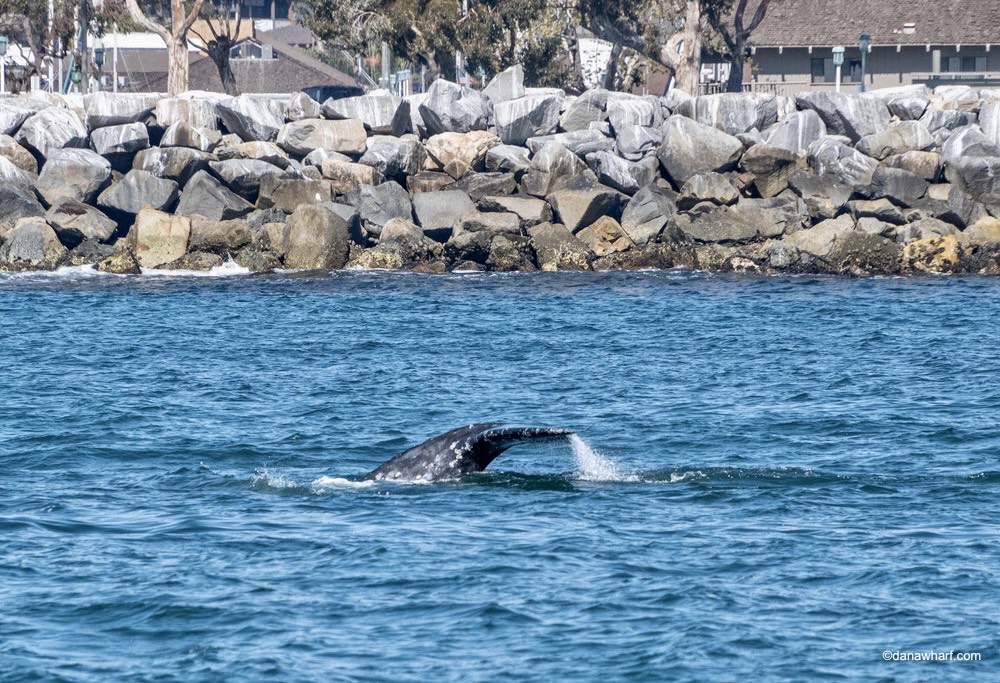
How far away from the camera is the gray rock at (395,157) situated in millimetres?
43594

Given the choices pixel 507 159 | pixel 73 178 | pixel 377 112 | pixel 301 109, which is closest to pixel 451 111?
pixel 377 112

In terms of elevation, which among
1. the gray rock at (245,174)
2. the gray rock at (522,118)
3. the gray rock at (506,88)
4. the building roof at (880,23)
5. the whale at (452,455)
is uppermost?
the building roof at (880,23)

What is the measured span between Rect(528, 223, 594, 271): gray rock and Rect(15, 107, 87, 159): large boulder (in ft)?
44.9

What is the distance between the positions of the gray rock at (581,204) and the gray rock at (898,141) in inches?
301

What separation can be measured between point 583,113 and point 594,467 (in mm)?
29219

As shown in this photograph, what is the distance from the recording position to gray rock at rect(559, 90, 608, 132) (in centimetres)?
4531

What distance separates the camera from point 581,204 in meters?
40.7

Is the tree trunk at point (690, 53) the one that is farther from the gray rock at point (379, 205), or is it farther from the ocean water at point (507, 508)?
the ocean water at point (507, 508)

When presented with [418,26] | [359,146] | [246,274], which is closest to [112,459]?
[246,274]

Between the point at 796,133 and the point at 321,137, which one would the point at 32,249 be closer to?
the point at 321,137

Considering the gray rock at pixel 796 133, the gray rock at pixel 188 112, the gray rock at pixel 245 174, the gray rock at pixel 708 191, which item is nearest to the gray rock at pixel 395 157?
the gray rock at pixel 245 174

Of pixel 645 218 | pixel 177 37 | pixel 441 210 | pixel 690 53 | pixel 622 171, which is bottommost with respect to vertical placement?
pixel 645 218

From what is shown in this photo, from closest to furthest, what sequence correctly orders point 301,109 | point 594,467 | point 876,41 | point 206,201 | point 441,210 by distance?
point 594,467 < point 441,210 < point 206,201 < point 301,109 < point 876,41

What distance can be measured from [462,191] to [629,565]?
29.4 meters
